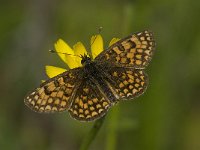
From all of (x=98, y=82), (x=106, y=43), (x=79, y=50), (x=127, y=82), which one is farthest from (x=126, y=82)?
(x=106, y=43)

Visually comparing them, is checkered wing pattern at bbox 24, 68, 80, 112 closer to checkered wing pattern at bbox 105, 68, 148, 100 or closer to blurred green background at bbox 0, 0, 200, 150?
checkered wing pattern at bbox 105, 68, 148, 100

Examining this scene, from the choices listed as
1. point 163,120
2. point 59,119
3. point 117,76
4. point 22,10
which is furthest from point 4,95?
point 117,76

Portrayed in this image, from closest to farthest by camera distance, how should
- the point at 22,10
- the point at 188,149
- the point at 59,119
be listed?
1. the point at 188,149
2. the point at 59,119
3. the point at 22,10

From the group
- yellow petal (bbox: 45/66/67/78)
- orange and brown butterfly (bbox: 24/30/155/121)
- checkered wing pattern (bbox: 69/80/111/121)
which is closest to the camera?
checkered wing pattern (bbox: 69/80/111/121)

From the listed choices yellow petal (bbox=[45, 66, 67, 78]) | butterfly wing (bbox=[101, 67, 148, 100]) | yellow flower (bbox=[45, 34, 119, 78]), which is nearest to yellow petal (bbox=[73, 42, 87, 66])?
yellow flower (bbox=[45, 34, 119, 78])

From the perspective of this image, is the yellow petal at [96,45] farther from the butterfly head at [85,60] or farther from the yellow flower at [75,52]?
the butterfly head at [85,60]

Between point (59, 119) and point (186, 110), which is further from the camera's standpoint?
point (59, 119)

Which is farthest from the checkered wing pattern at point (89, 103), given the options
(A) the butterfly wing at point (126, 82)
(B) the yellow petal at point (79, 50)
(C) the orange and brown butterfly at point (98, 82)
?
(B) the yellow petal at point (79, 50)

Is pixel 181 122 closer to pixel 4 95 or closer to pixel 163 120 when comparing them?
pixel 163 120
